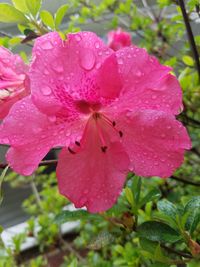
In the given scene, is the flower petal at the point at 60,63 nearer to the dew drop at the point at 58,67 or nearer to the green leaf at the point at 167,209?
the dew drop at the point at 58,67

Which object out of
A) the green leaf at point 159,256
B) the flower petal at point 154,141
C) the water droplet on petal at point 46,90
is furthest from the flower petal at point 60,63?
the green leaf at point 159,256

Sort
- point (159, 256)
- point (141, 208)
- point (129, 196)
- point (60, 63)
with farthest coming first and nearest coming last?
point (141, 208) < point (129, 196) < point (159, 256) < point (60, 63)

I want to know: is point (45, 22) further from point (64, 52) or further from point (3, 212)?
point (3, 212)

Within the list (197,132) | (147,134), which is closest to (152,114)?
(147,134)

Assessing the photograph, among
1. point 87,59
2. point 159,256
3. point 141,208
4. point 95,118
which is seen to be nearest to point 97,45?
point 87,59

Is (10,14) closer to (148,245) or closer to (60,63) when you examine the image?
(60,63)
